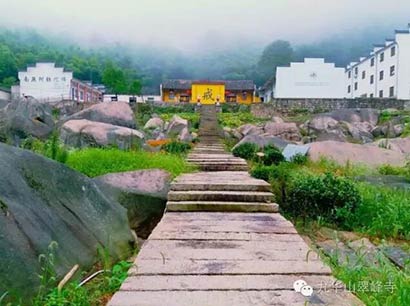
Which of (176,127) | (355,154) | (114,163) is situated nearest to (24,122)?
(176,127)

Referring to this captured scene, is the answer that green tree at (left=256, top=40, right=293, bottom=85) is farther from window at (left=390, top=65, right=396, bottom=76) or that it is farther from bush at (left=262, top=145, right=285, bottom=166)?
bush at (left=262, top=145, right=285, bottom=166)

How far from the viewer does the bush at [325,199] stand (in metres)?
5.14

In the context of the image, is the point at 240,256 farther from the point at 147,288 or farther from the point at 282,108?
the point at 282,108

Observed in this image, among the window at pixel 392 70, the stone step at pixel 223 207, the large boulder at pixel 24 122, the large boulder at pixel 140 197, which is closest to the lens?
the stone step at pixel 223 207

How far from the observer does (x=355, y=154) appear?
9156 millimetres

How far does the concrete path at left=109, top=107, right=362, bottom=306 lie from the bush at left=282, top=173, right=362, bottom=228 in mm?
1461

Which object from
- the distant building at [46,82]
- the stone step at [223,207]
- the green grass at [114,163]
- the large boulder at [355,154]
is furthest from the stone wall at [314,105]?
the distant building at [46,82]

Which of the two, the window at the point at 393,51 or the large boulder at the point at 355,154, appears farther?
the window at the point at 393,51

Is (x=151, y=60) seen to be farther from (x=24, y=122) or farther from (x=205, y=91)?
(x=24, y=122)

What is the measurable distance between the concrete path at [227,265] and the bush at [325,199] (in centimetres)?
146

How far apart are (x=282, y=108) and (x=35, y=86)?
3031 cm

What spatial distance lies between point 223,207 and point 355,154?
6054mm

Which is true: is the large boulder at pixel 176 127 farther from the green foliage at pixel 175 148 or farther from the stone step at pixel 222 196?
the stone step at pixel 222 196

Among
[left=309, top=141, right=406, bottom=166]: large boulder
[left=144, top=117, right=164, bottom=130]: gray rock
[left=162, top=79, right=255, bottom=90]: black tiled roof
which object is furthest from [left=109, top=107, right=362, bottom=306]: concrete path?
[left=162, top=79, right=255, bottom=90]: black tiled roof
